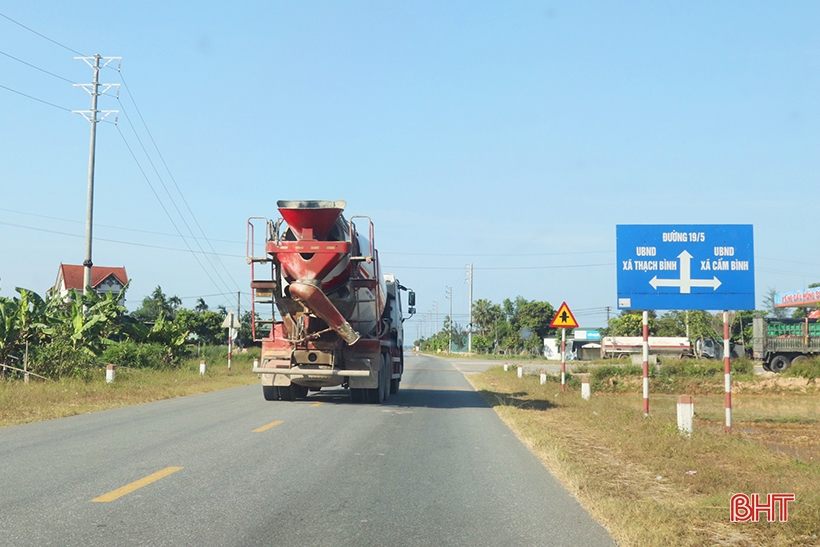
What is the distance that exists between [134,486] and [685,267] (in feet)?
35.7

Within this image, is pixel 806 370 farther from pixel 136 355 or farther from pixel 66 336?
pixel 66 336

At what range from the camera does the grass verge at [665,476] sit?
6.40 meters

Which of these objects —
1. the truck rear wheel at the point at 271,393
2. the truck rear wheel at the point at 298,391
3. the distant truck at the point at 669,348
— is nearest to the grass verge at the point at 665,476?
the truck rear wheel at the point at 298,391

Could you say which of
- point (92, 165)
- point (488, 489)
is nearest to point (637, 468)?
point (488, 489)

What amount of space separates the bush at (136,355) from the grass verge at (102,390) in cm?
74

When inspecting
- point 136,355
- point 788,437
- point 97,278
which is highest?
point 97,278

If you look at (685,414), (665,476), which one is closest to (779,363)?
(685,414)

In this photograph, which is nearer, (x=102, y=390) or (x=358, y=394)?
(x=358, y=394)

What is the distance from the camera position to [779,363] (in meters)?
41.5

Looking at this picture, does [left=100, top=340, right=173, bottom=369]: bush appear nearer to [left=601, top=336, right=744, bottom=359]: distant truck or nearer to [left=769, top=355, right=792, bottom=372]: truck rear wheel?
[left=769, top=355, right=792, bottom=372]: truck rear wheel

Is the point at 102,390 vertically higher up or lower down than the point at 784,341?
lower down

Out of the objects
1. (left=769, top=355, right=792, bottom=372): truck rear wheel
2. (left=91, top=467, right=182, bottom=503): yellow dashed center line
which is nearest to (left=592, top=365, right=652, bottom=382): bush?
(left=769, top=355, right=792, bottom=372): truck rear wheel

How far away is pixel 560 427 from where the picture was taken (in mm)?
14703

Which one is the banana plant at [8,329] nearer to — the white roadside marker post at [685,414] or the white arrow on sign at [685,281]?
the white arrow on sign at [685,281]
